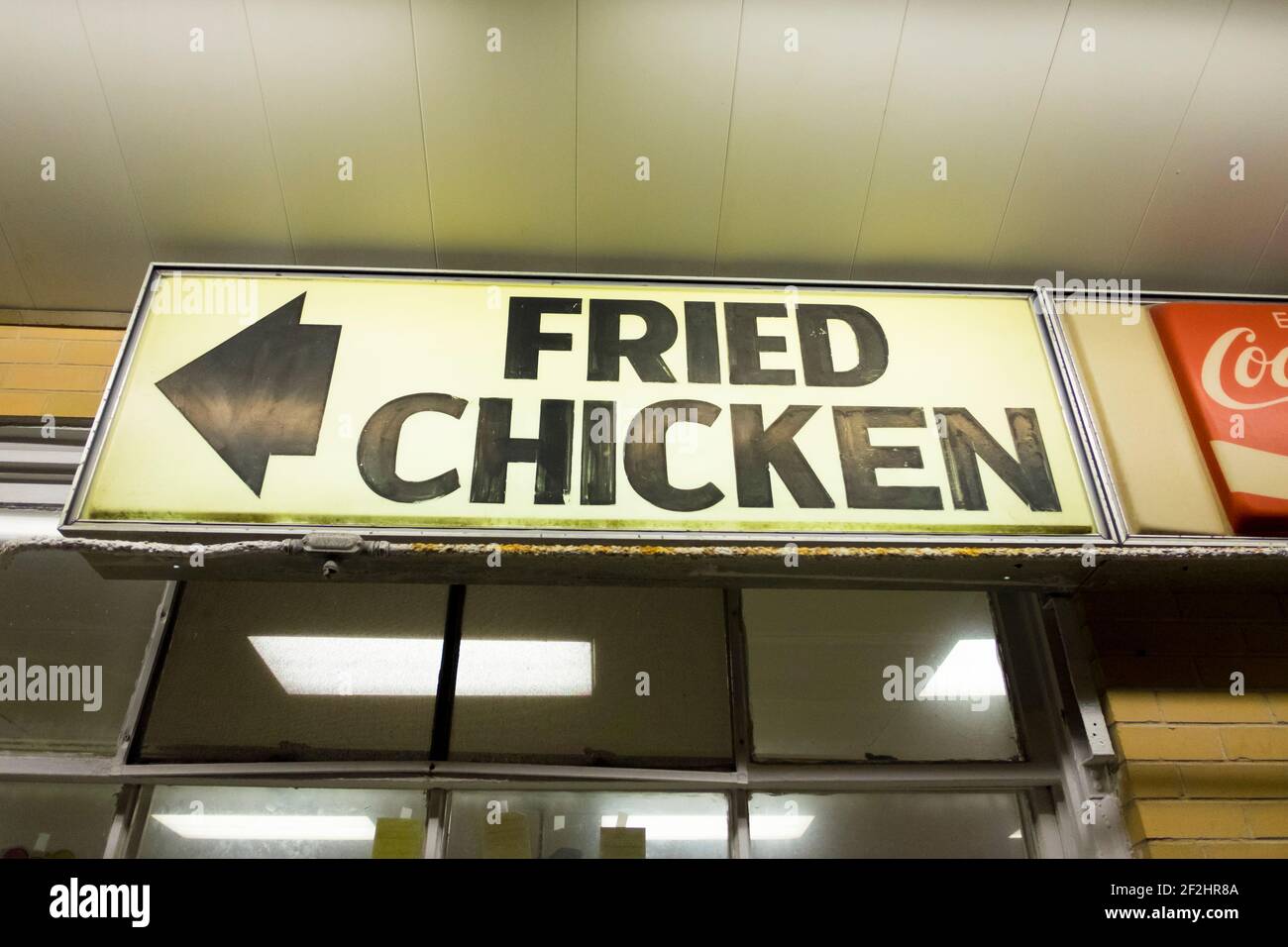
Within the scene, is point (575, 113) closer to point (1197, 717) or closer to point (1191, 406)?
point (1191, 406)

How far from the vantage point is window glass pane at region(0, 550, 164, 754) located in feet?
7.16

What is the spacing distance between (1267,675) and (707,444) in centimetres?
163

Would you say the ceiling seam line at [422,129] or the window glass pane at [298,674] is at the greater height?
the ceiling seam line at [422,129]

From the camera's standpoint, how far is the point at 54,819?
6.80 feet

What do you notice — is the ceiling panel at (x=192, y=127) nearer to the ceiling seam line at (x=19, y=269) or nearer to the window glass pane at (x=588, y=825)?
the ceiling seam line at (x=19, y=269)

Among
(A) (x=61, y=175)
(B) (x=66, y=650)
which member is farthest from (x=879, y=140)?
(B) (x=66, y=650)

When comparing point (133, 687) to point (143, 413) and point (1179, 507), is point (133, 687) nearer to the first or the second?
point (143, 413)

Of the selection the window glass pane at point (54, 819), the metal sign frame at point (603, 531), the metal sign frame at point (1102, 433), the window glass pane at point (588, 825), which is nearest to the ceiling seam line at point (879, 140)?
the metal sign frame at point (603, 531)

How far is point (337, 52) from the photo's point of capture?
2.21 meters

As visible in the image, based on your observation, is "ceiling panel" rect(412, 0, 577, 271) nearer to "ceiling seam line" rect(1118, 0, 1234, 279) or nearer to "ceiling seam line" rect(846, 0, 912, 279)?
"ceiling seam line" rect(846, 0, 912, 279)

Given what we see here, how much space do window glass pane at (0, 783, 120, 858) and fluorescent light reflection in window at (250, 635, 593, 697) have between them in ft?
1.66

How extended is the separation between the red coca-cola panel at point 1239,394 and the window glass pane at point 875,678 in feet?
2.46

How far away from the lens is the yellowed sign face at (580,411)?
1.95 m
